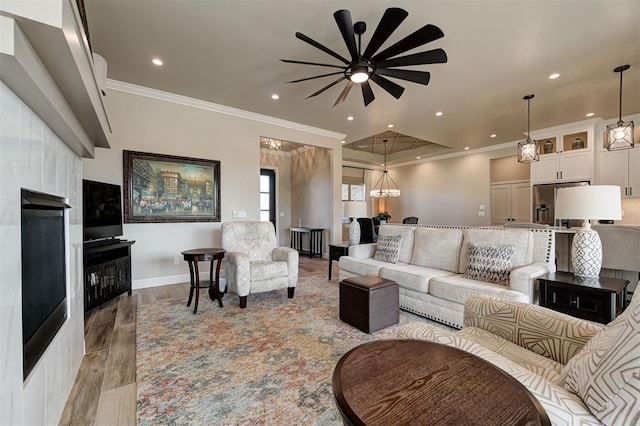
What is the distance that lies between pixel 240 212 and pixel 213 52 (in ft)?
8.17

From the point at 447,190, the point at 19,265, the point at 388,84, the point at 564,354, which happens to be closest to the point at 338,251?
the point at 388,84

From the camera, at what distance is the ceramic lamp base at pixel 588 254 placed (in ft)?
7.73

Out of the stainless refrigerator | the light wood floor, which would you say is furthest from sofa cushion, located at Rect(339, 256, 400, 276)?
the stainless refrigerator

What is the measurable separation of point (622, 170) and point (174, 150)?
739cm

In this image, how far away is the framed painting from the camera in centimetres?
388

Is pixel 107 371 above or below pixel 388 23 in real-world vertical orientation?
below

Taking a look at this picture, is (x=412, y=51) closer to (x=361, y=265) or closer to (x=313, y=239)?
(x=361, y=265)

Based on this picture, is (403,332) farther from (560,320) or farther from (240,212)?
(240,212)

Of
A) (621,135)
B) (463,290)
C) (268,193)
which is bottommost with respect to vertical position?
(463,290)

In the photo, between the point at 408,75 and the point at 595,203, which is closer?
the point at 595,203

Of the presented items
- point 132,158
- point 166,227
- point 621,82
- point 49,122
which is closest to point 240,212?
point 166,227

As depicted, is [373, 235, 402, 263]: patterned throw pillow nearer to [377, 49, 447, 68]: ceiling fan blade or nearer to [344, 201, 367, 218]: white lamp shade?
[344, 201, 367, 218]: white lamp shade

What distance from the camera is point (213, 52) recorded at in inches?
119

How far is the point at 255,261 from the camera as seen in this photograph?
3664 mm
